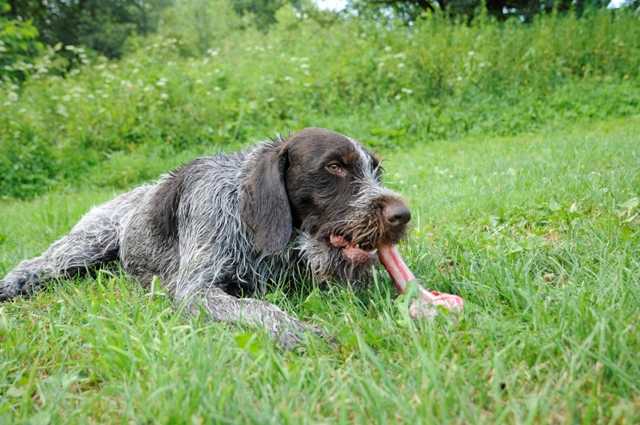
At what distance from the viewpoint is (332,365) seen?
2227mm

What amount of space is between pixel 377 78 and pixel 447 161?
4613 millimetres

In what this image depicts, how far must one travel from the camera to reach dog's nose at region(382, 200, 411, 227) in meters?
3.02

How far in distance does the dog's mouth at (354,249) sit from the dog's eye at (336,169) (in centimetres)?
37

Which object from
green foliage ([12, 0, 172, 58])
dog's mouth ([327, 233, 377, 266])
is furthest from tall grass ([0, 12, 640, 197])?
green foliage ([12, 0, 172, 58])

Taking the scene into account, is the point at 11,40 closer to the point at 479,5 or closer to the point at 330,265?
the point at 330,265

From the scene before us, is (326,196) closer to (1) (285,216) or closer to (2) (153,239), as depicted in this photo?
(1) (285,216)

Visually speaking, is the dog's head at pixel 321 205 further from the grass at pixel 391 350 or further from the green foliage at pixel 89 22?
the green foliage at pixel 89 22

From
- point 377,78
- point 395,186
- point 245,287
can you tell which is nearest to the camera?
point 245,287

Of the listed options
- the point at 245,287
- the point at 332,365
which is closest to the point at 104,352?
the point at 332,365

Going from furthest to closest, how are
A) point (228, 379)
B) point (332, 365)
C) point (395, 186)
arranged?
point (395, 186), point (332, 365), point (228, 379)

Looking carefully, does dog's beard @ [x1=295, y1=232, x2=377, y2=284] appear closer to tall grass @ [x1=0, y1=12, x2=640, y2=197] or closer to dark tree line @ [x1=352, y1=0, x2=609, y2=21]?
tall grass @ [x1=0, y1=12, x2=640, y2=197]

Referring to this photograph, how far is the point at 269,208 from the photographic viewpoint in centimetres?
322

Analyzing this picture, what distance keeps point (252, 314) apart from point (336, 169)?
1.03 metres

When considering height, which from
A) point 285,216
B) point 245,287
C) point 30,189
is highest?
point 285,216
